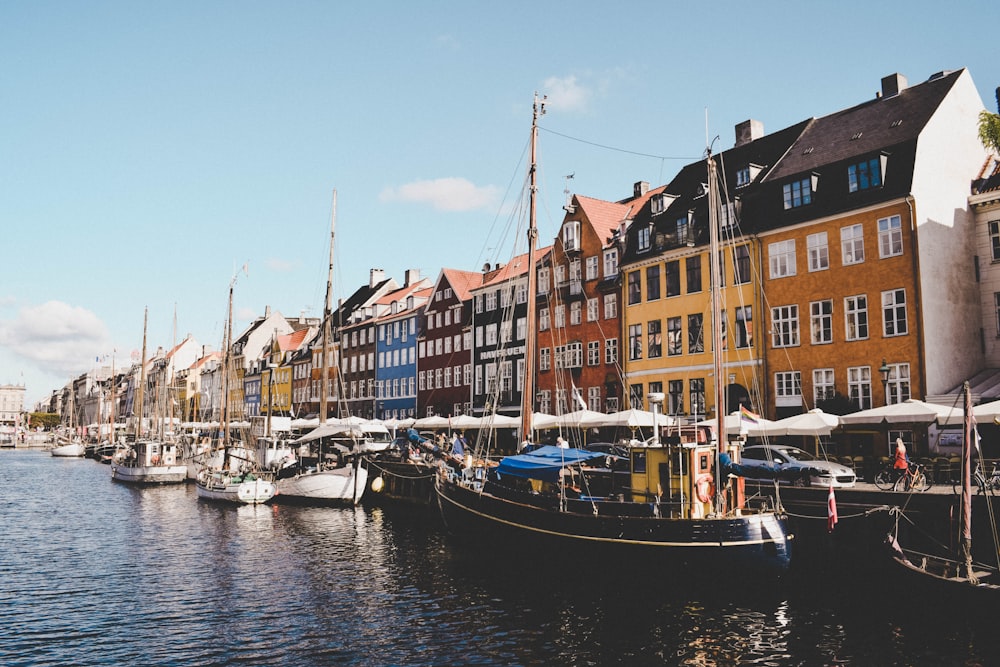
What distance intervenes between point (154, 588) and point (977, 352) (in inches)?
1450

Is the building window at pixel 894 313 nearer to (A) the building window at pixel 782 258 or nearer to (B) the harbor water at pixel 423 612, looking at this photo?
(A) the building window at pixel 782 258

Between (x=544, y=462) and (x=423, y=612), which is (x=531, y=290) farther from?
(x=423, y=612)

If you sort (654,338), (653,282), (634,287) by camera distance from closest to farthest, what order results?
(654,338)
(653,282)
(634,287)

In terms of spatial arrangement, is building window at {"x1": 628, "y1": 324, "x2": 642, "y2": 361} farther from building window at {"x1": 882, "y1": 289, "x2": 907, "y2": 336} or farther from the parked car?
the parked car

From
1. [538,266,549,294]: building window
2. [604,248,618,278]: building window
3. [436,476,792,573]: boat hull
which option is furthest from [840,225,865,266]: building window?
[538,266,549,294]: building window

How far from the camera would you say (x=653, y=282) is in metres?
51.1

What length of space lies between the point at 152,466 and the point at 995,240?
62.0 meters

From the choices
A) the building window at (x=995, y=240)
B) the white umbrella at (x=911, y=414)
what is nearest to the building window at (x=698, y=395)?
the white umbrella at (x=911, y=414)

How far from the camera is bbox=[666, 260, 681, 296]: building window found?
49.1 m

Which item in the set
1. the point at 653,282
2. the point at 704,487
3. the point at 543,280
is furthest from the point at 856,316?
the point at 543,280

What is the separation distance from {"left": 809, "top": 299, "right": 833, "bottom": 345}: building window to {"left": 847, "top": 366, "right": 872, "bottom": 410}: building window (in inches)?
82.4

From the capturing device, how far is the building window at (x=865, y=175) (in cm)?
3891

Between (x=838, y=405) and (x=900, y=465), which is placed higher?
(x=838, y=405)

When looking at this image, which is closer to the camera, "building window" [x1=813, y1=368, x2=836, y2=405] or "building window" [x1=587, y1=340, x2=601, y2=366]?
"building window" [x1=813, y1=368, x2=836, y2=405]
